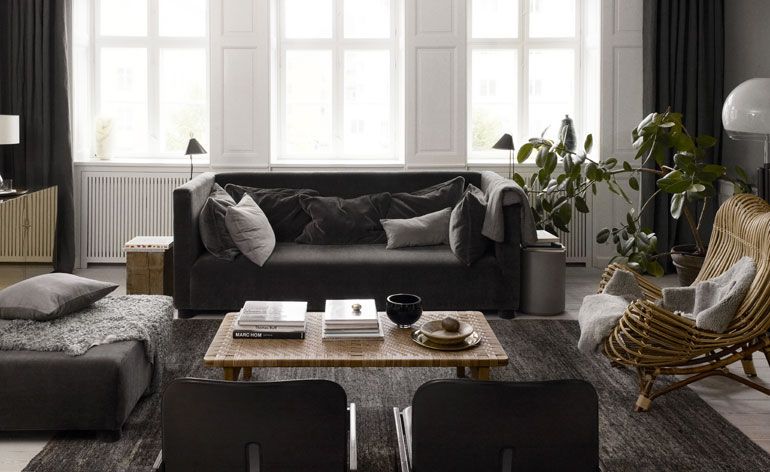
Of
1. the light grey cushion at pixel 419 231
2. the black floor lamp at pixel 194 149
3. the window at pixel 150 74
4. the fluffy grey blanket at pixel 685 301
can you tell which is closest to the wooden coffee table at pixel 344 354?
the fluffy grey blanket at pixel 685 301

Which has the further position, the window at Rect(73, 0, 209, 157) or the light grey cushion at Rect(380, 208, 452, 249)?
the window at Rect(73, 0, 209, 157)

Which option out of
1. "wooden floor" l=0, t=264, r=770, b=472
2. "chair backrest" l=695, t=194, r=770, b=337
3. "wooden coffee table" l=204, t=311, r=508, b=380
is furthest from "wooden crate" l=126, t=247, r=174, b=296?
"chair backrest" l=695, t=194, r=770, b=337

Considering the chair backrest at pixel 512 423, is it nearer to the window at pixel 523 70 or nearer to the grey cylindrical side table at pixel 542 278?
the grey cylindrical side table at pixel 542 278

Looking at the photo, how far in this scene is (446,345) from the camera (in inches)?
136

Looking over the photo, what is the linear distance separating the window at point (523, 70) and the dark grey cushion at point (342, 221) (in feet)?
5.74

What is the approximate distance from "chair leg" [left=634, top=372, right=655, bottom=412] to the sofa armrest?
2.72 meters

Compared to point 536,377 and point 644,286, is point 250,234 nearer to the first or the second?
point 536,377

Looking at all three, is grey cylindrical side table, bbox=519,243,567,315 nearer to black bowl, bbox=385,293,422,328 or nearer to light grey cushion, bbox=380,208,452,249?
light grey cushion, bbox=380,208,452,249

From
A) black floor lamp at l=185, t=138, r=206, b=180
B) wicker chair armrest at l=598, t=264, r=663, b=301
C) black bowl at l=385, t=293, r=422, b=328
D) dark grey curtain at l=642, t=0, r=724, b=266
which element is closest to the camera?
black bowl at l=385, t=293, r=422, b=328

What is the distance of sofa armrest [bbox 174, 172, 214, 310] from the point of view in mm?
5363

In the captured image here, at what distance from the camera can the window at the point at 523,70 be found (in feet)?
24.0

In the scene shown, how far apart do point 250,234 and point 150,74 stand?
2489mm

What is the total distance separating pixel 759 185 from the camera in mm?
4820

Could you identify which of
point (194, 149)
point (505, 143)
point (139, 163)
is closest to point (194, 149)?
point (194, 149)
